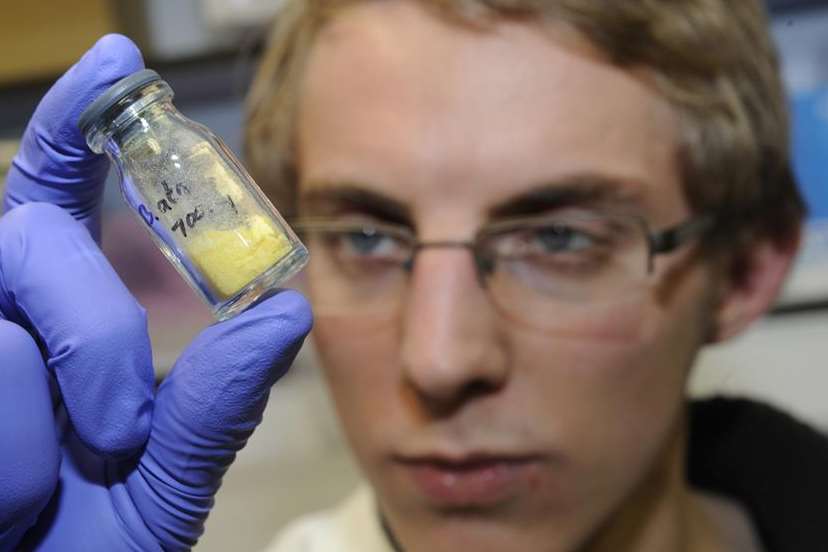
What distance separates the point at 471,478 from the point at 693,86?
492mm

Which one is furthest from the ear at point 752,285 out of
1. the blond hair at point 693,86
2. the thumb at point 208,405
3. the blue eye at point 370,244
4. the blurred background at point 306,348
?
the thumb at point 208,405

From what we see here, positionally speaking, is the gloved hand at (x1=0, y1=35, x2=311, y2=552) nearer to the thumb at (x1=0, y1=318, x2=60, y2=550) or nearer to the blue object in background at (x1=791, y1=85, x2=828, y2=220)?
the thumb at (x1=0, y1=318, x2=60, y2=550)

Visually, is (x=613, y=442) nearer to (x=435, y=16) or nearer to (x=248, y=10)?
(x=435, y=16)

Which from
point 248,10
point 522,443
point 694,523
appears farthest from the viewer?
point 248,10

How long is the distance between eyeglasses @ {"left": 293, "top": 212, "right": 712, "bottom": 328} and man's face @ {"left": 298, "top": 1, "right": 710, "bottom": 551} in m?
0.01

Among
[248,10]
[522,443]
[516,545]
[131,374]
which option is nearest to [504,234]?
[522,443]

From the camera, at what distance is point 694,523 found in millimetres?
1118

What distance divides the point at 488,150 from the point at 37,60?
0.70 meters

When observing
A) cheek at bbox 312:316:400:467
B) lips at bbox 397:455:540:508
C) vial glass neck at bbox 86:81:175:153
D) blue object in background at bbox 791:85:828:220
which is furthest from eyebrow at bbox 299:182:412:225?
blue object in background at bbox 791:85:828:220

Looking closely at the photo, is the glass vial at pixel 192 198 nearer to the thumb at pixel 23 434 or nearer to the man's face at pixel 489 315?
the thumb at pixel 23 434

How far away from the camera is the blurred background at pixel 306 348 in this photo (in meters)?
1.28

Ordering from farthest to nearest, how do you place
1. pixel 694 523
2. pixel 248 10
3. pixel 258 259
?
pixel 248 10 < pixel 694 523 < pixel 258 259

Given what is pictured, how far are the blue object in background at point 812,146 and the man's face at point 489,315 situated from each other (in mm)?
549

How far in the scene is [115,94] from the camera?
1.71 feet
